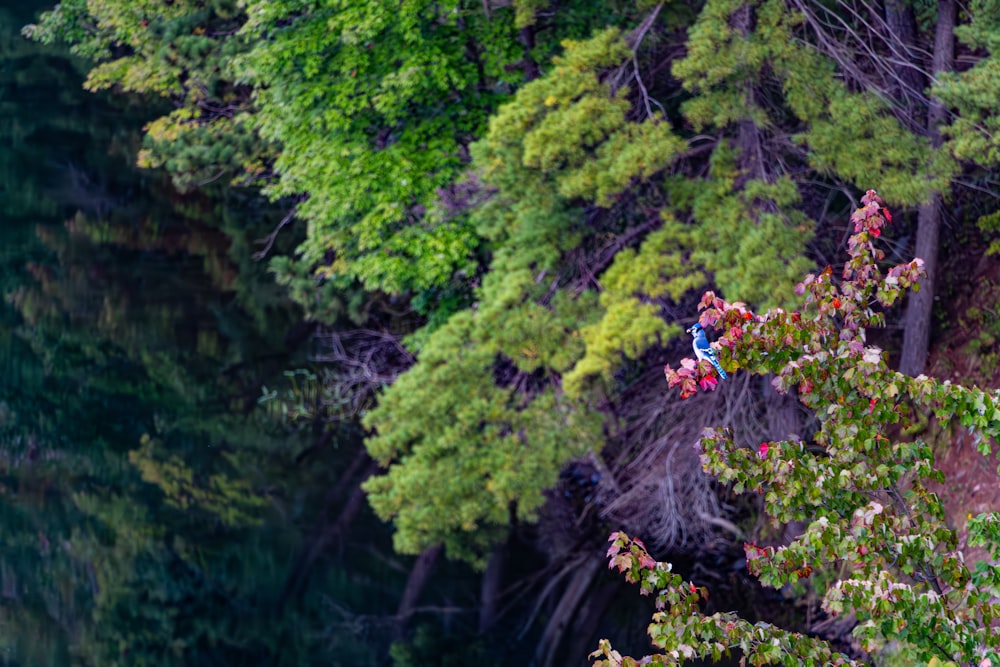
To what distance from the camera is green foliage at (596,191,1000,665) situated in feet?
19.8

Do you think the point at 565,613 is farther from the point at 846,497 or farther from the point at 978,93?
the point at 846,497

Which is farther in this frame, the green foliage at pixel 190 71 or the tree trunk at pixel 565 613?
the green foliage at pixel 190 71

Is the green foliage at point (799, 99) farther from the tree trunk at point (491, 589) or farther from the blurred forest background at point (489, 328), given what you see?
the tree trunk at point (491, 589)

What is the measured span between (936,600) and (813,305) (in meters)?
1.87

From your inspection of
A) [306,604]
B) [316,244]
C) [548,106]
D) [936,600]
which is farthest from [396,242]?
[936,600]

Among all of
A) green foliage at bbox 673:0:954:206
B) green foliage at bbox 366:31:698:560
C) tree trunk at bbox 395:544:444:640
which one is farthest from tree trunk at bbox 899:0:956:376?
tree trunk at bbox 395:544:444:640

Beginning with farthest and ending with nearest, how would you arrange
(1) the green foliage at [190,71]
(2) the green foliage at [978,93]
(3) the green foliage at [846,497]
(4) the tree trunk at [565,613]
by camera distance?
(1) the green foliage at [190,71] < (4) the tree trunk at [565,613] < (2) the green foliage at [978,93] < (3) the green foliage at [846,497]

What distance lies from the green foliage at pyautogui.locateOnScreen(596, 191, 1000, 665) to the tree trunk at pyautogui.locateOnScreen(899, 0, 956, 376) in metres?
6.18

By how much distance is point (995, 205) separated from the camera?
44.8 ft

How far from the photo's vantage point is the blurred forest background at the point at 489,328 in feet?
41.3

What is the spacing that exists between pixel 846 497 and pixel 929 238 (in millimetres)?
7167

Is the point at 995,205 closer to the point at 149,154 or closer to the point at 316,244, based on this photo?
the point at 316,244

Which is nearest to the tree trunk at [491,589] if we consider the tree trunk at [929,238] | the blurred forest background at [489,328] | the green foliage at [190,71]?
the blurred forest background at [489,328]

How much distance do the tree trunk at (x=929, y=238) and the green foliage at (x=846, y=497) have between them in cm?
618
